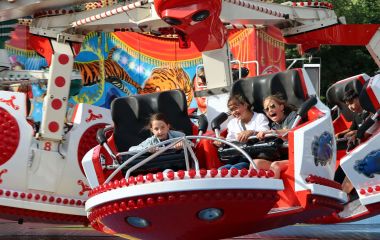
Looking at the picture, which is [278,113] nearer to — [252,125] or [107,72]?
[252,125]

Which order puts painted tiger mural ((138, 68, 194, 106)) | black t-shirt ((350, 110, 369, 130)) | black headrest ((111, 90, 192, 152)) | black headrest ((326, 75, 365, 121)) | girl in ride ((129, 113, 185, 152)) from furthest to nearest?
painted tiger mural ((138, 68, 194, 106))
black headrest ((326, 75, 365, 121))
black t-shirt ((350, 110, 369, 130))
black headrest ((111, 90, 192, 152))
girl in ride ((129, 113, 185, 152))

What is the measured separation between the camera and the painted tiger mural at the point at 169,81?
14.3m

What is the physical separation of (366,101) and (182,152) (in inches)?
85.3

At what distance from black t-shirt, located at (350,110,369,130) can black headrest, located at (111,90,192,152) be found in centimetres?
184

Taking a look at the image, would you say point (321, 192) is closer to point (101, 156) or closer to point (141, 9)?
point (101, 156)

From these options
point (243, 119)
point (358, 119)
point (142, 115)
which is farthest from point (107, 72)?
point (243, 119)

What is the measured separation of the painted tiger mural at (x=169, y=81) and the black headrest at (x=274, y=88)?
717cm

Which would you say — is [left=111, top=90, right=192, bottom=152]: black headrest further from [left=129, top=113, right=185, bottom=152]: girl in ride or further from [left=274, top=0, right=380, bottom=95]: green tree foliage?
[left=274, top=0, right=380, bottom=95]: green tree foliage

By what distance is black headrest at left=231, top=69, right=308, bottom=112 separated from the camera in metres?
6.51

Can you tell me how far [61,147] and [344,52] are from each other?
739 inches

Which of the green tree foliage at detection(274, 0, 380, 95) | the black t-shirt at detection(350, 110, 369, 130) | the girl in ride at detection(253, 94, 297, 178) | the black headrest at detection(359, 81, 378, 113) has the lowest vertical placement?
the green tree foliage at detection(274, 0, 380, 95)

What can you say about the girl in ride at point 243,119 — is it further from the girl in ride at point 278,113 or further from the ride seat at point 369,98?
the ride seat at point 369,98

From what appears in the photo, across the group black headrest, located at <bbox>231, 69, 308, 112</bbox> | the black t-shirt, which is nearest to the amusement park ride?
black headrest, located at <bbox>231, 69, 308, 112</bbox>

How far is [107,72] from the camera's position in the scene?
50.0 ft
